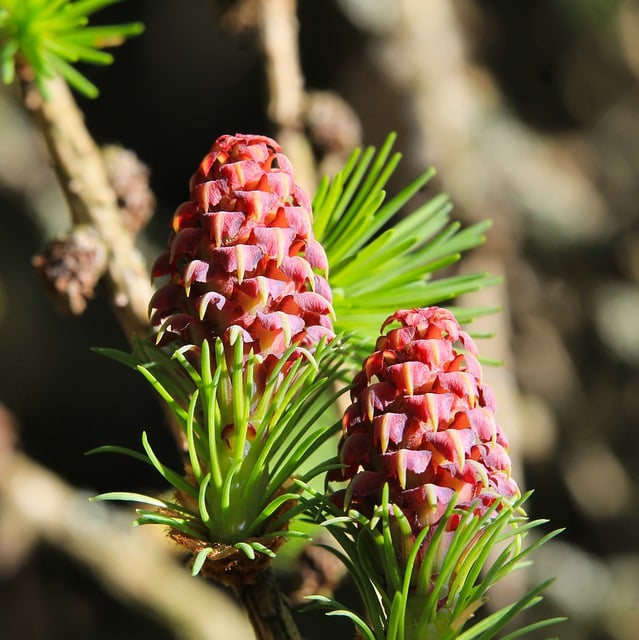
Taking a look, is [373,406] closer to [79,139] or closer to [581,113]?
[79,139]

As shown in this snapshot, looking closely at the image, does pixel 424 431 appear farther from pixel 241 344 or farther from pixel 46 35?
pixel 46 35

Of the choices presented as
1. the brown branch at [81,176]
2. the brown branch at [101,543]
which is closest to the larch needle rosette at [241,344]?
the brown branch at [81,176]

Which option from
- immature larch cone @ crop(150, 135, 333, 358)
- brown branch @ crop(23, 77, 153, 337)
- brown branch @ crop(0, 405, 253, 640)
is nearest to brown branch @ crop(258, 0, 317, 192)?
brown branch @ crop(23, 77, 153, 337)

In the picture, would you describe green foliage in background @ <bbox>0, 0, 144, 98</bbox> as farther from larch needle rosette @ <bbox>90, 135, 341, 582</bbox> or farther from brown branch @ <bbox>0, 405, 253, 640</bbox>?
brown branch @ <bbox>0, 405, 253, 640</bbox>

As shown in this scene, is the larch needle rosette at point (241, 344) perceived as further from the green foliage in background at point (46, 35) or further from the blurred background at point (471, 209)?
the blurred background at point (471, 209)

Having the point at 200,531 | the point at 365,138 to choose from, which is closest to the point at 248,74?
the point at 365,138
